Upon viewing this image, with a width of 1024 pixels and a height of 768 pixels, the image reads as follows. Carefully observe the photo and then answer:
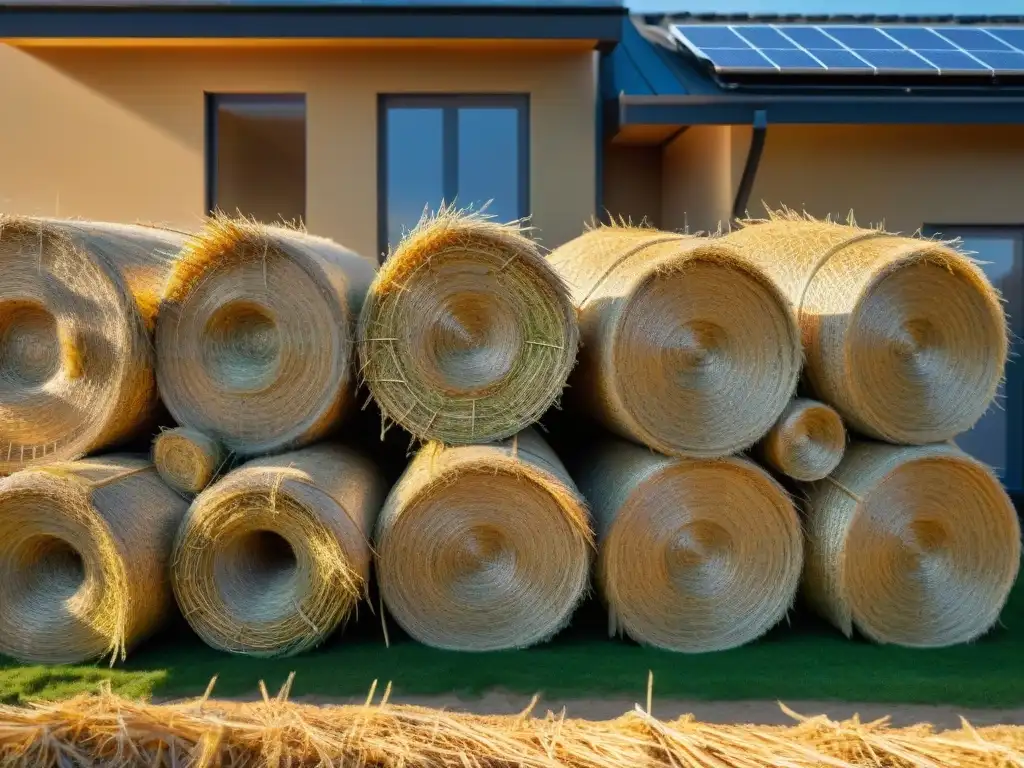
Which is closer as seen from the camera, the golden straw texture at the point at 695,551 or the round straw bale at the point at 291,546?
the round straw bale at the point at 291,546

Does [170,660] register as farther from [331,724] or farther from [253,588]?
[331,724]

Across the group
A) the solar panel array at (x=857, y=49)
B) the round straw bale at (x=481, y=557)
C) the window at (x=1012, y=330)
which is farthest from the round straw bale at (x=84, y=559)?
the window at (x=1012, y=330)

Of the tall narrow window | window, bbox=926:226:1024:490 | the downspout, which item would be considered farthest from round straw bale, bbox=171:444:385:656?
window, bbox=926:226:1024:490

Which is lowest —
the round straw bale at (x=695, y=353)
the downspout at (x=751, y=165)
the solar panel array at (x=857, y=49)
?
the round straw bale at (x=695, y=353)

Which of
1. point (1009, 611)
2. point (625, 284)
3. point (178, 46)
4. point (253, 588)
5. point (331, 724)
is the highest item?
point (178, 46)

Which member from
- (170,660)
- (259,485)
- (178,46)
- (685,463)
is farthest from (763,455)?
(178,46)

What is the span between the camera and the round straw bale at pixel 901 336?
5.29 metres

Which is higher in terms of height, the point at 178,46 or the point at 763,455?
the point at 178,46

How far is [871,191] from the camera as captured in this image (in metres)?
8.46

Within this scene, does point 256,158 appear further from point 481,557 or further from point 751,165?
point 481,557

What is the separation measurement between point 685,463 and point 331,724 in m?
3.02

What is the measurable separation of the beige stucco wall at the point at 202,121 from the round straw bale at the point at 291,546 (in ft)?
11.4

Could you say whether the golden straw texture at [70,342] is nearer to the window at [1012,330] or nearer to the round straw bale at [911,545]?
the round straw bale at [911,545]

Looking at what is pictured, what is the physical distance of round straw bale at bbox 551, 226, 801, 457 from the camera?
16.8 ft
